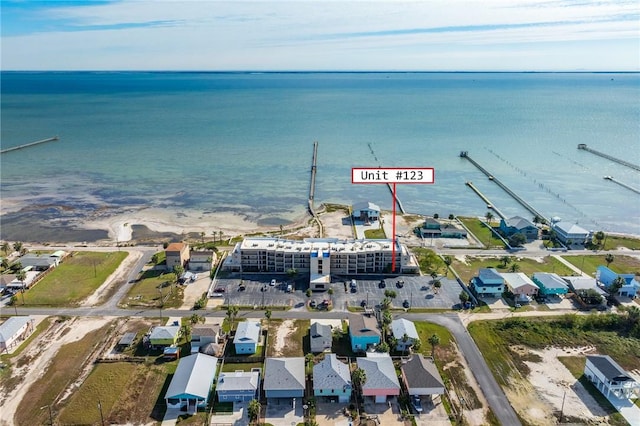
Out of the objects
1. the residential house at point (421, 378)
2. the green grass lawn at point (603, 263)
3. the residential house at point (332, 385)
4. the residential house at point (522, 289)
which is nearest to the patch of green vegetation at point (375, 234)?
the residential house at point (522, 289)

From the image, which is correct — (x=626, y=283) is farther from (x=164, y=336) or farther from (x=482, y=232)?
(x=164, y=336)

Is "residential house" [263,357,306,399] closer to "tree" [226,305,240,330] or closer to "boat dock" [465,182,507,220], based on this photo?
"tree" [226,305,240,330]

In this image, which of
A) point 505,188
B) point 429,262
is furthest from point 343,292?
point 505,188

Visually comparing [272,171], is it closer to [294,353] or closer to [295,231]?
[295,231]

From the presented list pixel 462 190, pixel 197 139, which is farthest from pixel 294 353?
pixel 197 139

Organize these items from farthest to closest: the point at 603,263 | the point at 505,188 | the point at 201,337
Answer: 1. the point at 505,188
2. the point at 603,263
3. the point at 201,337

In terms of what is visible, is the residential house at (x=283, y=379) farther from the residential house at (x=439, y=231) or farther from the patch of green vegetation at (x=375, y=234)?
the residential house at (x=439, y=231)
